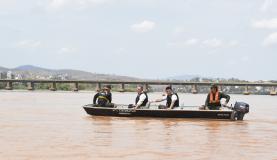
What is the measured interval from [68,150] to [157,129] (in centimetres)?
750

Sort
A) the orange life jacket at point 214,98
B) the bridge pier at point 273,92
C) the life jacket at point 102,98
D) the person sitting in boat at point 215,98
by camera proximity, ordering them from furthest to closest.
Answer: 1. the bridge pier at point 273,92
2. the life jacket at point 102,98
3. the orange life jacket at point 214,98
4. the person sitting in boat at point 215,98

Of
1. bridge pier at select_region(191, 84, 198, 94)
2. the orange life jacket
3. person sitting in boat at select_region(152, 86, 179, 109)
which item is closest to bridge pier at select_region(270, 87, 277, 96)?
bridge pier at select_region(191, 84, 198, 94)

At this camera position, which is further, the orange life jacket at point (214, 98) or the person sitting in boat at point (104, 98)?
the person sitting in boat at point (104, 98)

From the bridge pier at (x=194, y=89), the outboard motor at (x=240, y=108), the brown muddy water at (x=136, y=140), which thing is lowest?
the brown muddy water at (x=136, y=140)

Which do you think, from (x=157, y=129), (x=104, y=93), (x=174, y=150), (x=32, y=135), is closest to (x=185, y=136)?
(x=157, y=129)

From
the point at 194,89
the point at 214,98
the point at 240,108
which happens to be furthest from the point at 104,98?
the point at 194,89

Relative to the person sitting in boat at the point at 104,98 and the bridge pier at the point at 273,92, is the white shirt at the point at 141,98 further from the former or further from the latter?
the bridge pier at the point at 273,92

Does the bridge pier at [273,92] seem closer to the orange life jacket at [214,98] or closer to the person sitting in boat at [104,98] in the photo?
the person sitting in boat at [104,98]

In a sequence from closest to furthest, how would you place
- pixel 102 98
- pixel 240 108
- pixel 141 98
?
Result: pixel 240 108
pixel 141 98
pixel 102 98

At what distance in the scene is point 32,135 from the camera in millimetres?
19469

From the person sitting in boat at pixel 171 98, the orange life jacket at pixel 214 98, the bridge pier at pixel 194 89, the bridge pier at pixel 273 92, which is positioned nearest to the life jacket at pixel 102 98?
the person sitting in boat at pixel 171 98

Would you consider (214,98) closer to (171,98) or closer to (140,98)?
(171,98)

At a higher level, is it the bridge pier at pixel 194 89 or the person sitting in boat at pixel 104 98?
the bridge pier at pixel 194 89

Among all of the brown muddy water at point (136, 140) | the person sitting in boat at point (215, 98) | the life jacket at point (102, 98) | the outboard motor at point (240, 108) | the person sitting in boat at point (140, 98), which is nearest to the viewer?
the brown muddy water at point (136, 140)
